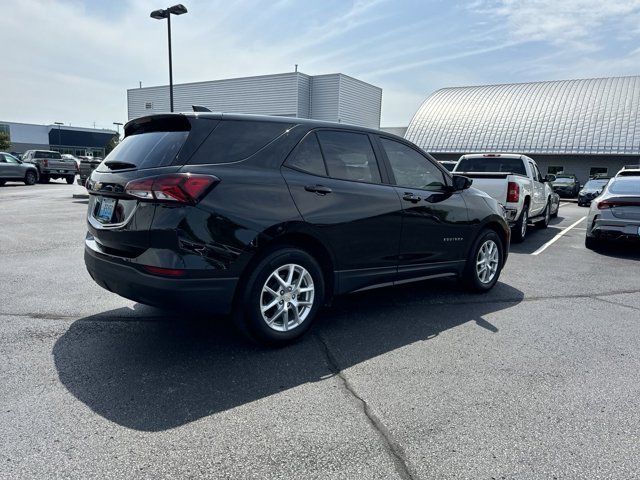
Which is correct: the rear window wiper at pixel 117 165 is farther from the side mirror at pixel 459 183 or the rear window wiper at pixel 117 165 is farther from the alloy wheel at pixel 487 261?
the alloy wheel at pixel 487 261

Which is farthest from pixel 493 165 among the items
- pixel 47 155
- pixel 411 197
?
pixel 47 155

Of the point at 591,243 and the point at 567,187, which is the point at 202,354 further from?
the point at 567,187

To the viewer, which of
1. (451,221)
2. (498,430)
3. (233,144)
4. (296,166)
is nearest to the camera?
(498,430)

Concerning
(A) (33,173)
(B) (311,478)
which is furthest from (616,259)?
(A) (33,173)

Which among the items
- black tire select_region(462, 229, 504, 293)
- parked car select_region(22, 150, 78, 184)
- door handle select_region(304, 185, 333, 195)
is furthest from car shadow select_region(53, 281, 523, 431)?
parked car select_region(22, 150, 78, 184)

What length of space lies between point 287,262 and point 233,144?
1.01 m

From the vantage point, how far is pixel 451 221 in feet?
17.0

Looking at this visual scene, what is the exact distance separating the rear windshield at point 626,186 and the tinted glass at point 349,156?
6.82m

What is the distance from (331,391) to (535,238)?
9.38 metres

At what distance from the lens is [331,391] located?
3.18 meters

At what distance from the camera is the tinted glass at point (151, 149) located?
3445 millimetres

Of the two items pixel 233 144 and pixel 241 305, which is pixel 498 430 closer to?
pixel 241 305

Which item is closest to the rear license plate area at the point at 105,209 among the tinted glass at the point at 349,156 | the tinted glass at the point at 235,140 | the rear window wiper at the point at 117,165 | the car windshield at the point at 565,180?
the rear window wiper at the point at 117,165

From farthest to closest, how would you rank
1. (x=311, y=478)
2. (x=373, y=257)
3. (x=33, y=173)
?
(x=33, y=173) < (x=373, y=257) < (x=311, y=478)
